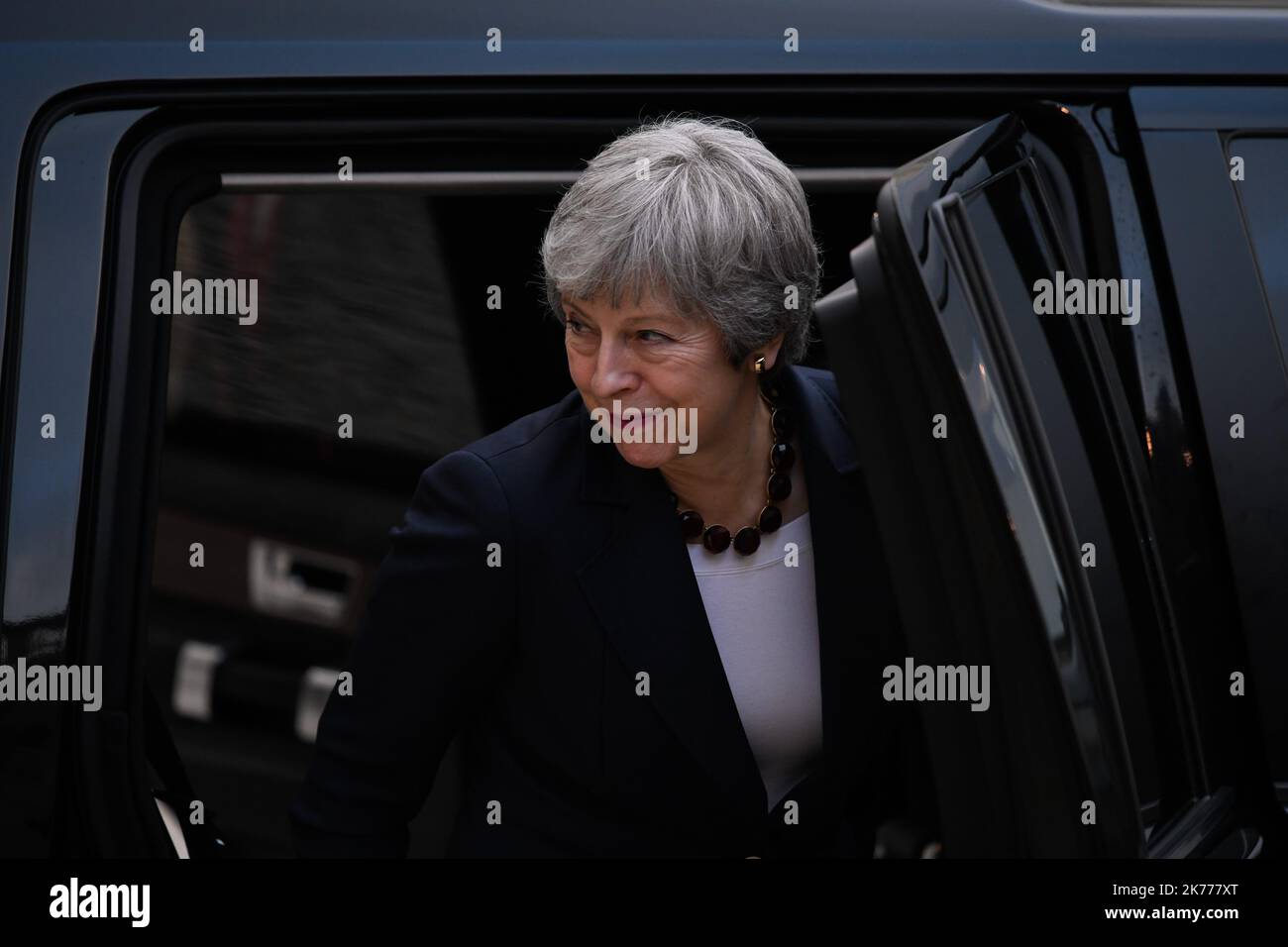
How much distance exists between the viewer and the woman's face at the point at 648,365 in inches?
55.7

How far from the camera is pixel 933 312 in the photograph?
3.70ft

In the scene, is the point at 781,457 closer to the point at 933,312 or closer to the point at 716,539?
the point at 716,539

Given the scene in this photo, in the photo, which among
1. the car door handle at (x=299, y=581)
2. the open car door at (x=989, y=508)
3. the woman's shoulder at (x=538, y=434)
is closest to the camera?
the open car door at (x=989, y=508)

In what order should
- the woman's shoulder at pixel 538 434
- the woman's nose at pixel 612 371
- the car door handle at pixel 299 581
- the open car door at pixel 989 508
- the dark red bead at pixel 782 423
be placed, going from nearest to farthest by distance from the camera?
1. the open car door at pixel 989 508
2. the woman's nose at pixel 612 371
3. the woman's shoulder at pixel 538 434
4. the dark red bead at pixel 782 423
5. the car door handle at pixel 299 581

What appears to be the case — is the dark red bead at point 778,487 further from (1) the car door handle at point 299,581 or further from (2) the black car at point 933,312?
(1) the car door handle at point 299,581

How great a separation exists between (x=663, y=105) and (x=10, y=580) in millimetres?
864

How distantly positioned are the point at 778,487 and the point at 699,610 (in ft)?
0.68

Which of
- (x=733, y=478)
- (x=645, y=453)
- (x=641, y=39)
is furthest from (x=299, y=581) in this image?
(x=641, y=39)

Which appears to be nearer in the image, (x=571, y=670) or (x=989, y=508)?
(x=989, y=508)

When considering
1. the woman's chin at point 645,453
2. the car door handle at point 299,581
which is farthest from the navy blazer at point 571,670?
the car door handle at point 299,581
